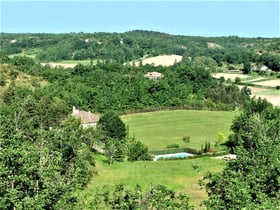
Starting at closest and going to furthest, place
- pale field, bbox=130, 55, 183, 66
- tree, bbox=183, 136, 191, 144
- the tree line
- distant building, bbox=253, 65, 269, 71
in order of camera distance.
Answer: the tree line < tree, bbox=183, 136, 191, 144 < distant building, bbox=253, 65, 269, 71 < pale field, bbox=130, 55, 183, 66

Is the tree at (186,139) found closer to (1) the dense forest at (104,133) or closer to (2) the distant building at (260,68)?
(1) the dense forest at (104,133)

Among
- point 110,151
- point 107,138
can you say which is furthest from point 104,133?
point 110,151

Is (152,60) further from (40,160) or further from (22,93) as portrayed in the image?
(40,160)

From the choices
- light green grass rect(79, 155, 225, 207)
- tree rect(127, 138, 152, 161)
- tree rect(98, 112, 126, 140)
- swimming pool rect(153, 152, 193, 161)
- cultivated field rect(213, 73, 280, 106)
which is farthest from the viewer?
cultivated field rect(213, 73, 280, 106)

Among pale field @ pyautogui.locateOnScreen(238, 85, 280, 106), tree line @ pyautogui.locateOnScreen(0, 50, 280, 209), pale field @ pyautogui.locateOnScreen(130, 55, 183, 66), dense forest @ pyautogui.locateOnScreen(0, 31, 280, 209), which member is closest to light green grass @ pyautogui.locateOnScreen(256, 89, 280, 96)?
pale field @ pyautogui.locateOnScreen(238, 85, 280, 106)

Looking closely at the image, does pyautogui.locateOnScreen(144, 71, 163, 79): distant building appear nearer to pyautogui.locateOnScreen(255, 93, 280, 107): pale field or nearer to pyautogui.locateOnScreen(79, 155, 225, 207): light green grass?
pyautogui.locateOnScreen(255, 93, 280, 107): pale field
